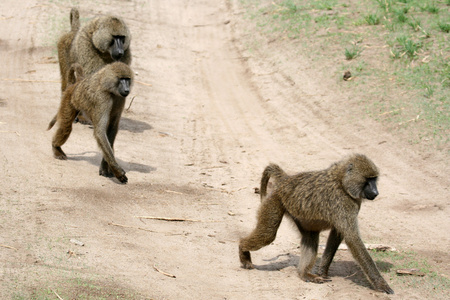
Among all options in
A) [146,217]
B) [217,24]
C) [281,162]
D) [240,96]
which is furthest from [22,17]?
[146,217]

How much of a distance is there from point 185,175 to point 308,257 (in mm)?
3644

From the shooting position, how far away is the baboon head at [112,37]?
31.9 ft

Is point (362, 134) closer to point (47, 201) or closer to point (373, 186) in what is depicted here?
point (373, 186)

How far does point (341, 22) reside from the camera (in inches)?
578

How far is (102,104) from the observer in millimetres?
8250

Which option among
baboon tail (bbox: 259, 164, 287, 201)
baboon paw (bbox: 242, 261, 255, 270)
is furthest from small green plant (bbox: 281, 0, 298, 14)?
baboon paw (bbox: 242, 261, 255, 270)

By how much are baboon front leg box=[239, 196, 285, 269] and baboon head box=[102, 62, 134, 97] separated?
3.15 metres

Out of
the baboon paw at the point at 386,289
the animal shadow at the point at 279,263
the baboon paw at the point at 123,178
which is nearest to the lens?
the baboon paw at the point at 386,289

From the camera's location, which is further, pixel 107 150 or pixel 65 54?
pixel 65 54

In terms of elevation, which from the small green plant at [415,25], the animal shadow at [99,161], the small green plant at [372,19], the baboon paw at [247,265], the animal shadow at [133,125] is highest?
the small green plant at [415,25]

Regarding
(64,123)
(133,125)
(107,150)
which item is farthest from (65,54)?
(107,150)

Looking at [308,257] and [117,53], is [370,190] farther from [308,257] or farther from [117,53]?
[117,53]

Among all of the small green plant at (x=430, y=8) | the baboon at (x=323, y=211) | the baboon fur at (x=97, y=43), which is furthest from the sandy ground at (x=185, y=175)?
the small green plant at (x=430, y=8)

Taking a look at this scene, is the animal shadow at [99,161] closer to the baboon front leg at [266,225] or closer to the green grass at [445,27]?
the baboon front leg at [266,225]
